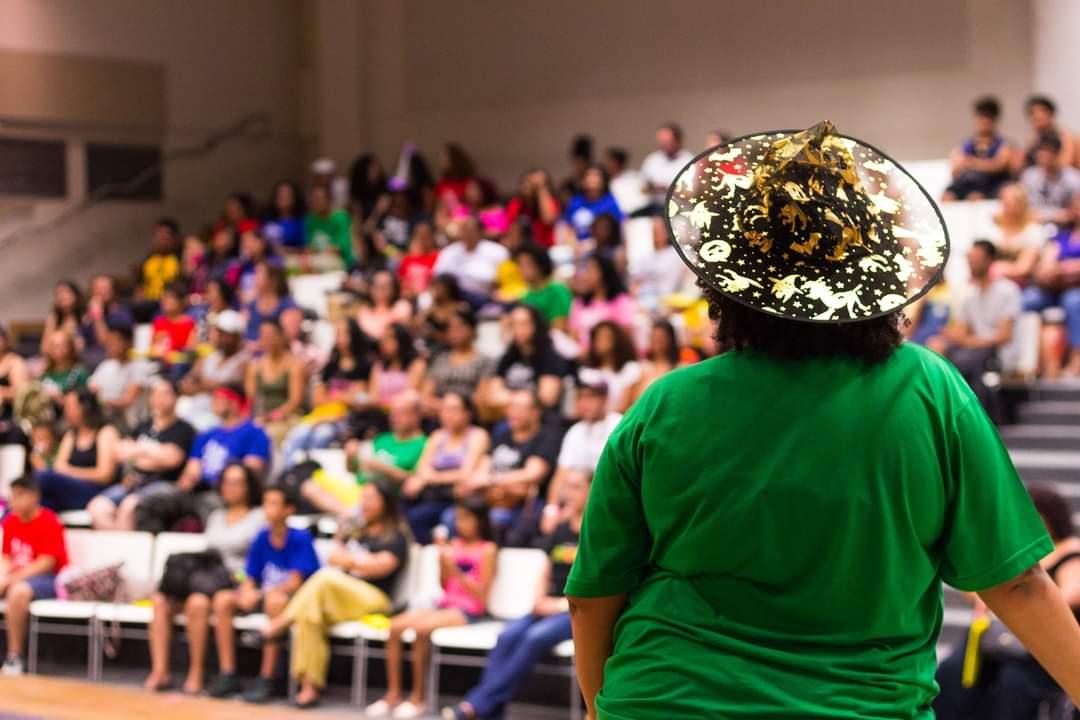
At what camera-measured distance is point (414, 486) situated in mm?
6301

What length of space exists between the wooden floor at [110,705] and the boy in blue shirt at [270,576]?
150 mm

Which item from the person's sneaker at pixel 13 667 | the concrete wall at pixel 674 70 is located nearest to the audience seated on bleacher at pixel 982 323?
the concrete wall at pixel 674 70

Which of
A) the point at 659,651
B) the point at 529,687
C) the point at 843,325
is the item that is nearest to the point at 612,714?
the point at 659,651

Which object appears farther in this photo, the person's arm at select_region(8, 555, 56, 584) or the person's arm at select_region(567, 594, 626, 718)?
the person's arm at select_region(8, 555, 56, 584)

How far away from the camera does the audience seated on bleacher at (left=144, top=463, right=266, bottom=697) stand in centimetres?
595

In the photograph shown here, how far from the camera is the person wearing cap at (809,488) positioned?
4.81 feet

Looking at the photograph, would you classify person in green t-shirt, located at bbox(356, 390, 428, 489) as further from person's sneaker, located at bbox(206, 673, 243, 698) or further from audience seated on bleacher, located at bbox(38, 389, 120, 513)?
audience seated on bleacher, located at bbox(38, 389, 120, 513)

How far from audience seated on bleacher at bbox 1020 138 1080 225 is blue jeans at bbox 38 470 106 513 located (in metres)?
5.14

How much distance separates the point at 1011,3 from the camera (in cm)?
1020

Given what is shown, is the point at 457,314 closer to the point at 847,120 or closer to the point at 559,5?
the point at 847,120

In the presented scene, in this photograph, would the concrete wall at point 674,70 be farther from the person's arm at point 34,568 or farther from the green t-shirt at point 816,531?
the green t-shirt at point 816,531

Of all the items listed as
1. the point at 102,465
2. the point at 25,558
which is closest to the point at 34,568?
the point at 25,558

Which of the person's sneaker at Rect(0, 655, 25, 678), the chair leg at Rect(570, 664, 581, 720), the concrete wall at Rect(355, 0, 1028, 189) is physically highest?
the concrete wall at Rect(355, 0, 1028, 189)

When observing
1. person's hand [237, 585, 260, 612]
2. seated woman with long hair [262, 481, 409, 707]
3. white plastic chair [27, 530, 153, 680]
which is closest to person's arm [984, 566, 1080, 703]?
seated woman with long hair [262, 481, 409, 707]
